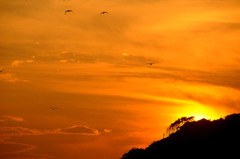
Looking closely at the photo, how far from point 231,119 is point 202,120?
1148cm

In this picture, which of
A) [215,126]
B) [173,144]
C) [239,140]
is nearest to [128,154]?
[173,144]

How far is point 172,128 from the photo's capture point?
522 feet

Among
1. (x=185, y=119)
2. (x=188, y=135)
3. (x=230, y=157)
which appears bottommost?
(x=230, y=157)

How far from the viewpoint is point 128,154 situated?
525ft

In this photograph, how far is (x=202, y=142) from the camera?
129 meters

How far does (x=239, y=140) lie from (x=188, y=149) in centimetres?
1770

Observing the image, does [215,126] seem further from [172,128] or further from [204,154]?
[172,128]

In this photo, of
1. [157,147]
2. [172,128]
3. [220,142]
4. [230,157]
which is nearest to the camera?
[230,157]

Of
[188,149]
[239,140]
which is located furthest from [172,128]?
[239,140]

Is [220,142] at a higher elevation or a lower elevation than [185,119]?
lower

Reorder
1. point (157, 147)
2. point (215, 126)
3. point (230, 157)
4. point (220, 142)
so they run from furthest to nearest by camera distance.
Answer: point (157, 147)
point (215, 126)
point (220, 142)
point (230, 157)

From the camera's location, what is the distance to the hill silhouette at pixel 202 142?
121 meters

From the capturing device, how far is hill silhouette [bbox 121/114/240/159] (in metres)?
121

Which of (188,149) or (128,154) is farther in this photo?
(128,154)
